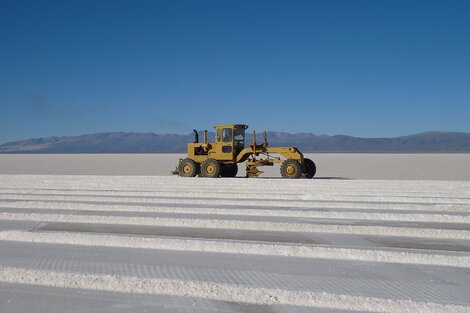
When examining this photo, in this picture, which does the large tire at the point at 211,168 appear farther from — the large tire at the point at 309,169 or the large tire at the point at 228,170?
the large tire at the point at 309,169

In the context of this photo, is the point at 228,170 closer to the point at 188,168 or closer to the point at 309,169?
the point at 188,168

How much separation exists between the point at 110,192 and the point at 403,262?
725 centimetres

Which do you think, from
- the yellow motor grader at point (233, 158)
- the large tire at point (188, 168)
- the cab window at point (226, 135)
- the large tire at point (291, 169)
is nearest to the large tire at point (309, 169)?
the yellow motor grader at point (233, 158)

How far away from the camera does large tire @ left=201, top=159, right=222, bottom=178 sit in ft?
51.2

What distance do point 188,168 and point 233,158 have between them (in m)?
1.75

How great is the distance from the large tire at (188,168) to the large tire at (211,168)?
0.46m

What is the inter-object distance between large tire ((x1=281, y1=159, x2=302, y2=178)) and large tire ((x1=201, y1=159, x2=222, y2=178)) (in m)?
2.25

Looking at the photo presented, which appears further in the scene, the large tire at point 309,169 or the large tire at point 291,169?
the large tire at point 309,169

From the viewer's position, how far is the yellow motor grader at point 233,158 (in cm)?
1562

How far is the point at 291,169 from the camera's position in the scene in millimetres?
15164

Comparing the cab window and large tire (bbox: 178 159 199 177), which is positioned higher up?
the cab window

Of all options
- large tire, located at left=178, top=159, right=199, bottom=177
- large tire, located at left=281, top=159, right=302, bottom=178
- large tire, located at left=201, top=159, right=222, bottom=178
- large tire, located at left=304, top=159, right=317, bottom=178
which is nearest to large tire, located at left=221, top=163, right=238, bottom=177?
large tire, located at left=201, top=159, right=222, bottom=178

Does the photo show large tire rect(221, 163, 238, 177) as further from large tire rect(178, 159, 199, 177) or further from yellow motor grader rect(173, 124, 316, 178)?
large tire rect(178, 159, 199, 177)

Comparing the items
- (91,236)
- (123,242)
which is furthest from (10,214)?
(123,242)
